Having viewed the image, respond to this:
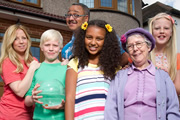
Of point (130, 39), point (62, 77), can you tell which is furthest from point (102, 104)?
point (130, 39)

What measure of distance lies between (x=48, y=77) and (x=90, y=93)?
526 mm

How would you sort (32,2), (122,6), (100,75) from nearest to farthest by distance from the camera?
(100,75), (32,2), (122,6)

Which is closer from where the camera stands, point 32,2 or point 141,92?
point 141,92

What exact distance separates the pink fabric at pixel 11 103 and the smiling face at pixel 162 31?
6.08ft

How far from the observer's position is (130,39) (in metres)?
2.31

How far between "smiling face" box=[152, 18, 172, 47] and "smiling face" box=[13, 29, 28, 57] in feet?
5.81

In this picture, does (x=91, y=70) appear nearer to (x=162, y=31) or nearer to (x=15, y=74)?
(x=15, y=74)

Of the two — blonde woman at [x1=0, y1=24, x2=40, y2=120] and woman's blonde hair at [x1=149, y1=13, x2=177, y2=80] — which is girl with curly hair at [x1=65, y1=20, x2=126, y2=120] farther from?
woman's blonde hair at [x1=149, y1=13, x2=177, y2=80]

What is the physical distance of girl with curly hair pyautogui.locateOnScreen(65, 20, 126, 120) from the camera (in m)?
2.10

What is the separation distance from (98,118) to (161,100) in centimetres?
68

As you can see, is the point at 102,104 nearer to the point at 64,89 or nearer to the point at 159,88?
the point at 64,89

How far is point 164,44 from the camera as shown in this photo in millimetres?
2672

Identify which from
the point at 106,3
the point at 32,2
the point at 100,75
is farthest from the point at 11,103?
the point at 106,3

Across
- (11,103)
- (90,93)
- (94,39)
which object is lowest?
(11,103)
